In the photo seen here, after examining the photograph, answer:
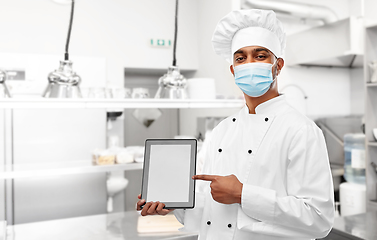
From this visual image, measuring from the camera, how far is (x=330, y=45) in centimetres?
276

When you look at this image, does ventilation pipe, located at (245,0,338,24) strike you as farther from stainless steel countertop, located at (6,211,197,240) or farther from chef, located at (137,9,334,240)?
stainless steel countertop, located at (6,211,197,240)

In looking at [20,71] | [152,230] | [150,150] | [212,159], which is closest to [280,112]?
[212,159]

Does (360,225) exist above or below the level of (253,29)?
below

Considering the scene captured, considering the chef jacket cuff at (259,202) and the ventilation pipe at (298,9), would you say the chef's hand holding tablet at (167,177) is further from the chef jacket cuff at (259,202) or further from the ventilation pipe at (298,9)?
the ventilation pipe at (298,9)

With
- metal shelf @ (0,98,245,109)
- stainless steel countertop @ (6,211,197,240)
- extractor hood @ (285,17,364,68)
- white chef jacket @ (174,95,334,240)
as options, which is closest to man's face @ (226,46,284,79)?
white chef jacket @ (174,95,334,240)

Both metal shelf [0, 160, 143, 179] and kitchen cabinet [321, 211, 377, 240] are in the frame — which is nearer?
metal shelf [0, 160, 143, 179]

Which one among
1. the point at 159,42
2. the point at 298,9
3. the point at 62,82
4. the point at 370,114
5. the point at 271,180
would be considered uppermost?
the point at 298,9

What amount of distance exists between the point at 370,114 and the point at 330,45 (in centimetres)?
67

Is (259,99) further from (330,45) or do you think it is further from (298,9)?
(298,9)

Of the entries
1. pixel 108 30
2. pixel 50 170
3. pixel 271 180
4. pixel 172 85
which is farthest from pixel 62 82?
pixel 108 30

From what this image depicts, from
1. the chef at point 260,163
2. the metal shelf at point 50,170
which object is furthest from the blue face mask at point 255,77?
the metal shelf at point 50,170

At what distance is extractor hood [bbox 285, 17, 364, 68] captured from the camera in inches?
101

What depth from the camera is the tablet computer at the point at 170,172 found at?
3.11 ft

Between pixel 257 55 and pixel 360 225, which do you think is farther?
pixel 360 225
